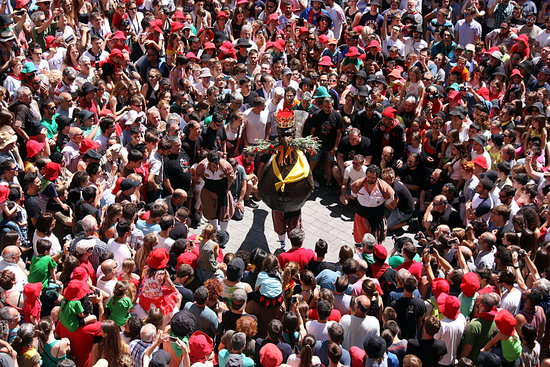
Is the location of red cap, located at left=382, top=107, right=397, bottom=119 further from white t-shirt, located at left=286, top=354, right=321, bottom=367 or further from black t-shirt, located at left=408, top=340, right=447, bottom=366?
white t-shirt, located at left=286, top=354, right=321, bottom=367

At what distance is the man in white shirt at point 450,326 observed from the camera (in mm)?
8305

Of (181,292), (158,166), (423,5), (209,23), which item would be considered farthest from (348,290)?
(423,5)

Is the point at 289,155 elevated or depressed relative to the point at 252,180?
elevated

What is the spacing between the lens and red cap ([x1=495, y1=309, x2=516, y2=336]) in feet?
26.2

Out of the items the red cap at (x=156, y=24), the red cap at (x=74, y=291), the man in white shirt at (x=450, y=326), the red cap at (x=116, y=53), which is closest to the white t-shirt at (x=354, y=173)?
the man in white shirt at (x=450, y=326)

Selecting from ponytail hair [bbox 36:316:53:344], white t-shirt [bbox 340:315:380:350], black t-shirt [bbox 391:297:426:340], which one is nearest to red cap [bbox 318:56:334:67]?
black t-shirt [bbox 391:297:426:340]

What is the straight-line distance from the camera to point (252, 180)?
12375 mm

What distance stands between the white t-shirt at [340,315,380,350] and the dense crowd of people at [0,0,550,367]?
0.9 inches

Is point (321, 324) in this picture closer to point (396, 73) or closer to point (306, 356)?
point (306, 356)

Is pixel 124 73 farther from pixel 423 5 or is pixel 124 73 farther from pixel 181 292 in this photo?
Answer: pixel 423 5

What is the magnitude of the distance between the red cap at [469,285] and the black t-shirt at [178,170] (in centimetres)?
467

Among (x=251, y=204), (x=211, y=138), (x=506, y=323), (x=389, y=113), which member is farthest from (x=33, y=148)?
(x=506, y=323)

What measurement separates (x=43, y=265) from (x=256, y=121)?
521 cm

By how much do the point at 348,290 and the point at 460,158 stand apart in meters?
4.15
